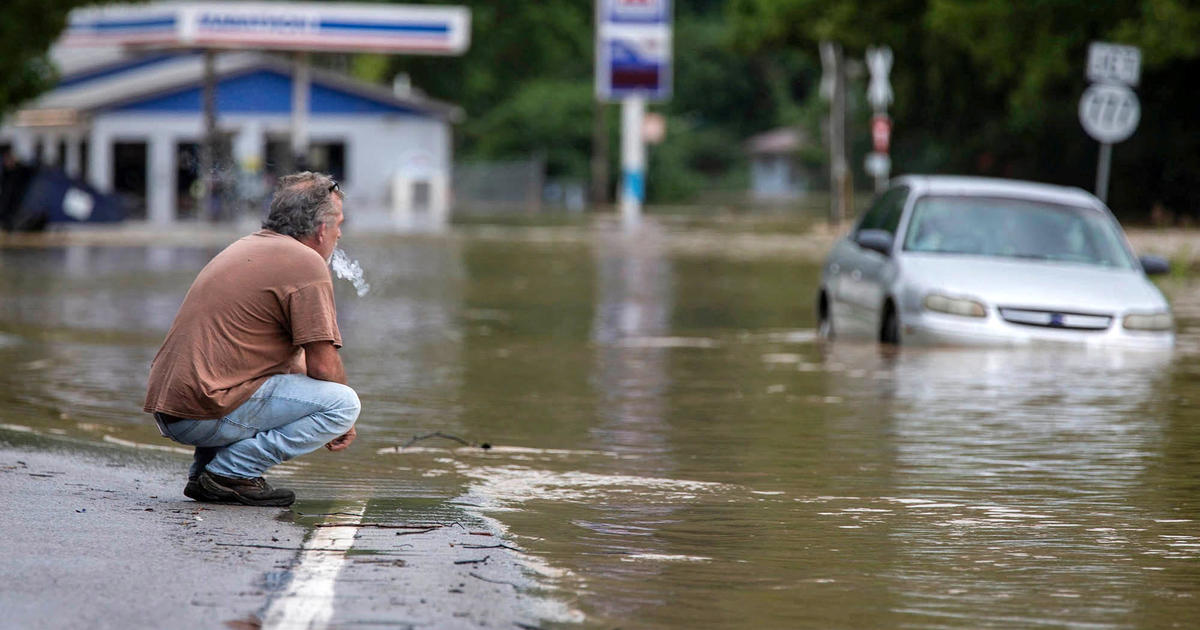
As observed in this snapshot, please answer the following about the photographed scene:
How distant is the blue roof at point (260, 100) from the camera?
2207 inches

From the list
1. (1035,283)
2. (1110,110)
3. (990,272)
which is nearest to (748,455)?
(1035,283)

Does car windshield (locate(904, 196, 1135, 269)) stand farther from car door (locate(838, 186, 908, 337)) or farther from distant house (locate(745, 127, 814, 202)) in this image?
distant house (locate(745, 127, 814, 202))

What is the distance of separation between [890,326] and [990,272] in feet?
2.80

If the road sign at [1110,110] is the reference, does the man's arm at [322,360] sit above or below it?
below

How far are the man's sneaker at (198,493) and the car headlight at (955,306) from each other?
7683 millimetres

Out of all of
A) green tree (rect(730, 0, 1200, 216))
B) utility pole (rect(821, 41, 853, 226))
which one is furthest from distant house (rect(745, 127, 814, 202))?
utility pole (rect(821, 41, 853, 226))

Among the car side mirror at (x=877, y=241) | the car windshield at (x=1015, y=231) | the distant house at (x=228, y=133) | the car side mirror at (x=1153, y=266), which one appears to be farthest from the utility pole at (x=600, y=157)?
the car side mirror at (x=1153, y=266)

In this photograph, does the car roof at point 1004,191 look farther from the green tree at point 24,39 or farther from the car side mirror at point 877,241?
the green tree at point 24,39

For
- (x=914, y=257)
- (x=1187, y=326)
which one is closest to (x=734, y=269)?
(x=1187, y=326)

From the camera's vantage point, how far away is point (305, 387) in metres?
7.96

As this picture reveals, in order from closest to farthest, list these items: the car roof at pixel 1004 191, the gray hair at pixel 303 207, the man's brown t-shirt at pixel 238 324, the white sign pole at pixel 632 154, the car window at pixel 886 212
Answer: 1. the man's brown t-shirt at pixel 238 324
2. the gray hair at pixel 303 207
3. the car roof at pixel 1004 191
4. the car window at pixel 886 212
5. the white sign pole at pixel 632 154

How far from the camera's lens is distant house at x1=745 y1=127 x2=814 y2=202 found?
131625 millimetres

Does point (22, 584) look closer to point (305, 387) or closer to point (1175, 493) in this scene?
point (305, 387)

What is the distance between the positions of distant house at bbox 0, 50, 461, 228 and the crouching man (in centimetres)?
4020
